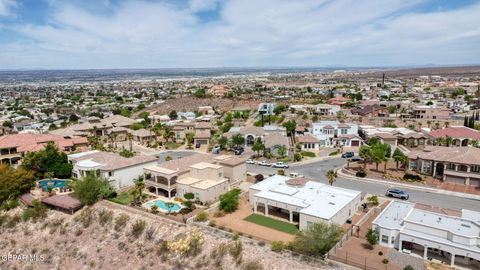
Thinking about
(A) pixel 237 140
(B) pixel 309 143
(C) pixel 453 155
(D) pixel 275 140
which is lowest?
(B) pixel 309 143

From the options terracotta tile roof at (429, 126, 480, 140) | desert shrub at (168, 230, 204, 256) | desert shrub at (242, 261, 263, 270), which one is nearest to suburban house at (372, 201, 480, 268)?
desert shrub at (242, 261, 263, 270)

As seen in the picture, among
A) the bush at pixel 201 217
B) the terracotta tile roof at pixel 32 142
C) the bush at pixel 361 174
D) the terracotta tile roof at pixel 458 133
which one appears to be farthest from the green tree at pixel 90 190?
the terracotta tile roof at pixel 458 133

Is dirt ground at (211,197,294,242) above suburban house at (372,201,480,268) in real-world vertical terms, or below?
below

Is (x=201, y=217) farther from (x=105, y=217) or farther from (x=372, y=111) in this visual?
(x=372, y=111)

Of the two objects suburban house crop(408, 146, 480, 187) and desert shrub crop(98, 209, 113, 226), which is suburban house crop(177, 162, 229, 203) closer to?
desert shrub crop(98, 209, 113, 226)

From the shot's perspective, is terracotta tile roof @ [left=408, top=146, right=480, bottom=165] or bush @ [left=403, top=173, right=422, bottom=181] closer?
terracotta tile roof @ [left=408, top=146, right=480, bottom=165]

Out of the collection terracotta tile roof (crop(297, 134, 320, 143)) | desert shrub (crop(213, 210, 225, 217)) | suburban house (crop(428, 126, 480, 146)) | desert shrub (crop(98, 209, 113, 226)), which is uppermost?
suburban house (crop(428, 126, 480, 146))

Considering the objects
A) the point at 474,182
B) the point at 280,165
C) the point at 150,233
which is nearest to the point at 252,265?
the point at 150,233
